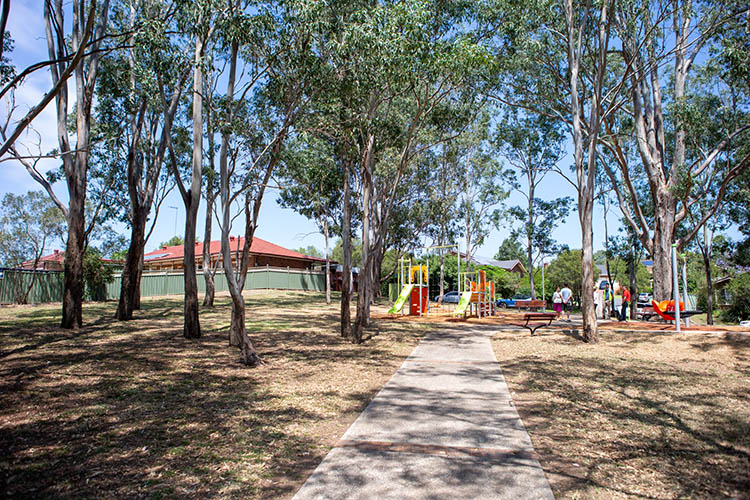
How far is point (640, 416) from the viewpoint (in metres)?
5.57

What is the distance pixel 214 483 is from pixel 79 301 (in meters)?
10.1

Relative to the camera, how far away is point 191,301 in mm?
10938

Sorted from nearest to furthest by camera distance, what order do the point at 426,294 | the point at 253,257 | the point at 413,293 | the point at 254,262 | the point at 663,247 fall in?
the point at 663,247
the point at 413,293
the point at 426,294
the point at 253,257
the point at 254,262

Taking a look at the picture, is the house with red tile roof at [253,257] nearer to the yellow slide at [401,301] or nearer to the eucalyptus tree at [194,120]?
the yellow slide at [401,301]

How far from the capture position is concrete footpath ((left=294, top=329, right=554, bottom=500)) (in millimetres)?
3582

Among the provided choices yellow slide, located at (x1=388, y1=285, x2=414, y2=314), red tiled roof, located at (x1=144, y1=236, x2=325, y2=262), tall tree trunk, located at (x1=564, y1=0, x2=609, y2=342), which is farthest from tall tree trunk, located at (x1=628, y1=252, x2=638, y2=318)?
red tiled roof, located at (x1=144, y1=236, x2=325, y2=262)

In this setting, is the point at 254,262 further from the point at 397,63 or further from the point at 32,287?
the point at 397,63

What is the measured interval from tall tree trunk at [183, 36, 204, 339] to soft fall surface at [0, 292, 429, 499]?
0.58m

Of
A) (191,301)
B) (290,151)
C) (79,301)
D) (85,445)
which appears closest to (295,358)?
(191,301)

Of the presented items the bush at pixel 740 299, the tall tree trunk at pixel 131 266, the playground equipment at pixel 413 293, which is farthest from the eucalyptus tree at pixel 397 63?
the bush at pixel 740 299

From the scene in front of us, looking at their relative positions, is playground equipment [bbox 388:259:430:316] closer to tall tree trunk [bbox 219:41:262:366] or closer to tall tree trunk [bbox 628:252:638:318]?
tall tree trunk [bbox 219:41:262:366]

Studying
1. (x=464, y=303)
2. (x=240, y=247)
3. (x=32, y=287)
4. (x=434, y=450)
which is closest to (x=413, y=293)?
(x=464, y=303)

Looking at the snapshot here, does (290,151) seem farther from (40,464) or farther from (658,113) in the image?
(658,113)

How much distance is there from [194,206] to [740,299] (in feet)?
111
